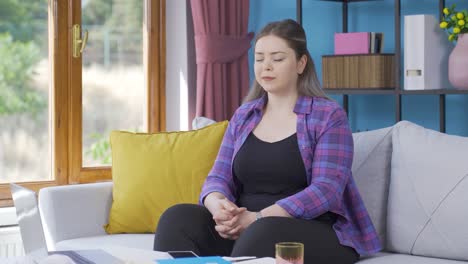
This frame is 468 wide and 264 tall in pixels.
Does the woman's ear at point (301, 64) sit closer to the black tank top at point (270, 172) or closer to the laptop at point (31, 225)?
the black tank top at point (270, 172)

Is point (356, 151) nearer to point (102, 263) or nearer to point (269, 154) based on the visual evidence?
point (269, 154)

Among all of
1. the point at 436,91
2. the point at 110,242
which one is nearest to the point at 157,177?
the point at 110,242

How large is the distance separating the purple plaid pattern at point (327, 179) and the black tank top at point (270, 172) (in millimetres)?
33

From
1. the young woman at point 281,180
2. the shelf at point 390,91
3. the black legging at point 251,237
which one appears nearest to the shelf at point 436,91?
the shelf at point 390,91

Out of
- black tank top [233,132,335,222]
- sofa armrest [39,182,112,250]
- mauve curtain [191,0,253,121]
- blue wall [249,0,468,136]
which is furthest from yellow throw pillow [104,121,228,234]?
blue wall [249,0,468,136]

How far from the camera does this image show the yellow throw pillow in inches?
125

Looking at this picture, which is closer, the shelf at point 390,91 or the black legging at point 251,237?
the black legging at point 251,237

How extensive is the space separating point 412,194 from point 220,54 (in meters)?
1.65

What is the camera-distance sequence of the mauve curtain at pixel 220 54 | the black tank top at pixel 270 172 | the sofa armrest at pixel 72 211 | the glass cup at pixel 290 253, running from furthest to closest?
the mauve curtain at pixel 220 54
the sofa armrest at pixel 72 211
the black tank top at pixel 270 172
the glass cup at pixel 290 253

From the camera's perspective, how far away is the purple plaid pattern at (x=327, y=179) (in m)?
2.58

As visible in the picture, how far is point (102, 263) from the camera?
1954 millimetres

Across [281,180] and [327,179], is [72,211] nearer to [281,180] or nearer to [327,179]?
[281,180]

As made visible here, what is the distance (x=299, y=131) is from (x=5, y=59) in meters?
1.63

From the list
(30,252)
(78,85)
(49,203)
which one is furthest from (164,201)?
(30,252)
